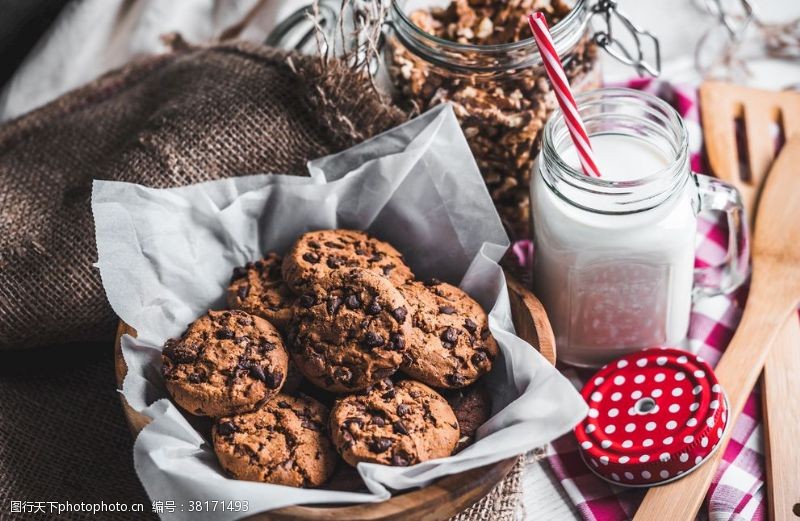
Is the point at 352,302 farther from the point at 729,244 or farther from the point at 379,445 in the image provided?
the point at 729,244

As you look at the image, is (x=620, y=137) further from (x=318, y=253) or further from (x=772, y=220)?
(x=318, y=253)

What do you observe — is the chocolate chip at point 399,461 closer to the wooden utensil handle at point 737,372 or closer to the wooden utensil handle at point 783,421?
the wooden utensil handle at point 737,372

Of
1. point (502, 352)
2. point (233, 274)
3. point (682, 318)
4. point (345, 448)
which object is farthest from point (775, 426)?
point (233, 274)

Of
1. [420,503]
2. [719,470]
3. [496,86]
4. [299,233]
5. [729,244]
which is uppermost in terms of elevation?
[496,86]

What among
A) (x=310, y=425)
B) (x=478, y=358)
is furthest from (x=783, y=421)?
(x=310, y=425)

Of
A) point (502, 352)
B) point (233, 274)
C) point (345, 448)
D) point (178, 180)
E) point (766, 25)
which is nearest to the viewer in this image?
point (345, 448)

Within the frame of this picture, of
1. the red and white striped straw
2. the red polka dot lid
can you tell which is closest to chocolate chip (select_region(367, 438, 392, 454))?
the red polka dot lid

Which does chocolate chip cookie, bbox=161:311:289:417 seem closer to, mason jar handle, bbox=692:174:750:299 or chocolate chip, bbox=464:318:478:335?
chocolate chip, bbox=464:318:478:335
